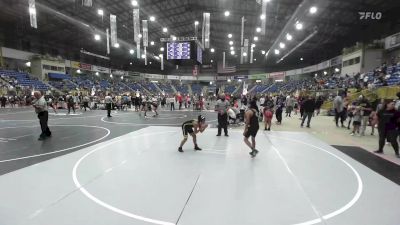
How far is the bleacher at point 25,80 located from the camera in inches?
1176

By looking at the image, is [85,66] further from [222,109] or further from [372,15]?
[372,15]

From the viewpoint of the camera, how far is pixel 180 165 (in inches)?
235

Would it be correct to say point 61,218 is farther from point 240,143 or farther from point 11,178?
point 240,143

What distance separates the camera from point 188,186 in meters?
4.68

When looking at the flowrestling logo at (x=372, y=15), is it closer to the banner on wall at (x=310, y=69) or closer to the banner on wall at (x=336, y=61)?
the banner on wall at (x=336, y=61)

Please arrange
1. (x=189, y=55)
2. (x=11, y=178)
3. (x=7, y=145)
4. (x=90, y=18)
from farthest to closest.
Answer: (x=90, y=18) → (x=189, y=55) → (x=7, y=145) → (x=11, y=178)

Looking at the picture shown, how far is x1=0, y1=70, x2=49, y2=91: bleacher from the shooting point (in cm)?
2987

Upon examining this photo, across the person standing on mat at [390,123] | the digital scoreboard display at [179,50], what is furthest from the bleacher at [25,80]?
the person standing on mat at [390,123]

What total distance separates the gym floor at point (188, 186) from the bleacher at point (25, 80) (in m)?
27.8

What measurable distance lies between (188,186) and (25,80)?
35220 millimetres

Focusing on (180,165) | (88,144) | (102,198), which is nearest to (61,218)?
(102,198)

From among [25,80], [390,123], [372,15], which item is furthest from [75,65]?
[390,123]

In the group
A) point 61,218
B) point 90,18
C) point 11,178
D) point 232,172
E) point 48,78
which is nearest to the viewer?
point 61,218

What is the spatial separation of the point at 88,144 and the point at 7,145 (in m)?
2.52
